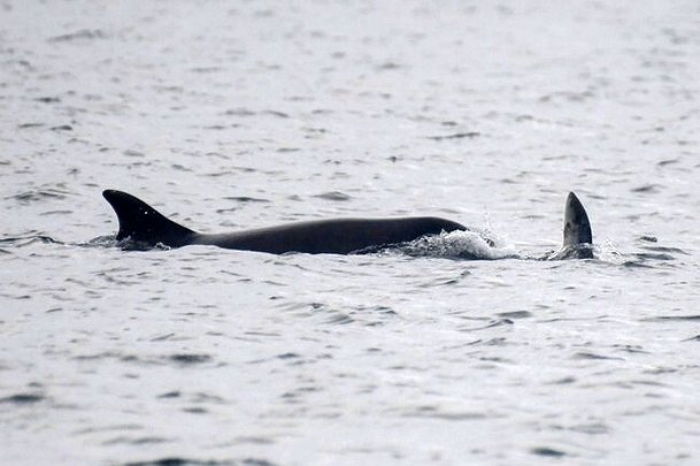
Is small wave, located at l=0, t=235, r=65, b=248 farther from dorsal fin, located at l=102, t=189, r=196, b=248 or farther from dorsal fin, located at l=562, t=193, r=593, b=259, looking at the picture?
dorsal fin, located at l=562, t=193, r=593, b=259

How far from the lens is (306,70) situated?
42406mm

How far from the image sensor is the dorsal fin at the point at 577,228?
17703 millimetres

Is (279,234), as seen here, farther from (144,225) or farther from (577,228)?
(577,228)

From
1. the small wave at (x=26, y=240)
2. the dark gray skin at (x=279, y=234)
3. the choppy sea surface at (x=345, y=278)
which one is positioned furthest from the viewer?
the small wave at (x=26, y=240)

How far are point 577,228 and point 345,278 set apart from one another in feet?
10.5

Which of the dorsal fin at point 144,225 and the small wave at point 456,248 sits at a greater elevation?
the dorsal fin at point 144,225

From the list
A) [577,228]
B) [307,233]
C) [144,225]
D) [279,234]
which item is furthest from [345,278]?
[577,228]

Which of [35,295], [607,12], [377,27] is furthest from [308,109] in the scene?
[607,12]

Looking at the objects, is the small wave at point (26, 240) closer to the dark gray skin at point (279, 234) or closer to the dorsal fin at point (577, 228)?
the dark gray skin at point (279, 234)

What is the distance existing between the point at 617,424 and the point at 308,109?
23.0 m

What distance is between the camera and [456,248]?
17562 mm

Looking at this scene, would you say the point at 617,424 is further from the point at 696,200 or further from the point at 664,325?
the point at 696,200

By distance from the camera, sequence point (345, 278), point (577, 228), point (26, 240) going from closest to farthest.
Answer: point (345, 278), point (577, 228), point (26, 240)

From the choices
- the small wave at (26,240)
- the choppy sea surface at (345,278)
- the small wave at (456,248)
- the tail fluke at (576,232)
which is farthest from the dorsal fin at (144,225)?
the tail fluke at (576,232)
